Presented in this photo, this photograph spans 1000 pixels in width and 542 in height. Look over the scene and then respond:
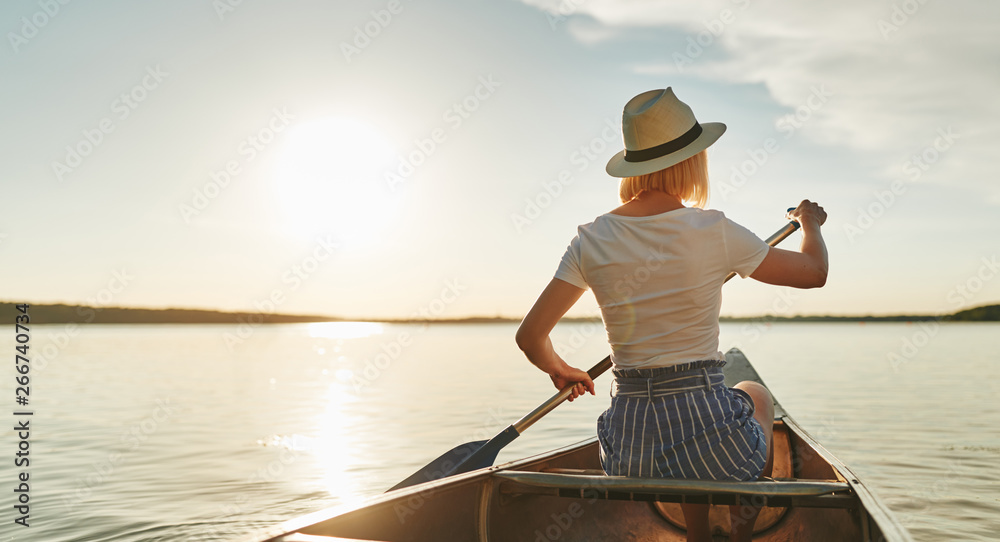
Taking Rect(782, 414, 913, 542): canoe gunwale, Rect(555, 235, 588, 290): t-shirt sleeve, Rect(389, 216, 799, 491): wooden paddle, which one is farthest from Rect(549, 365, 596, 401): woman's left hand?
Rect(782, 414, 913, 542): canoe gunwale

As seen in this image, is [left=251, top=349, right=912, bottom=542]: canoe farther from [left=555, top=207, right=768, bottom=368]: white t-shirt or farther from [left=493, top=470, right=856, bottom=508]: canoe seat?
[left=555, top=207, right=768, bottom=368]: white t-shirt

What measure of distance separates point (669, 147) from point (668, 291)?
Result: 1.65 ft

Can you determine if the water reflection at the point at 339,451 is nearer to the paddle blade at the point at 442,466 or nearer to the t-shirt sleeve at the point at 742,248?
the paddle blade at the point at 442,466

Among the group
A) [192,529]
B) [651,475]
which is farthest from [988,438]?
[192,529]

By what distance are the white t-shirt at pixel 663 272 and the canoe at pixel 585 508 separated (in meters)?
0.44

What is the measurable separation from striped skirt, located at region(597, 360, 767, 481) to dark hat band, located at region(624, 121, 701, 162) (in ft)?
2.27

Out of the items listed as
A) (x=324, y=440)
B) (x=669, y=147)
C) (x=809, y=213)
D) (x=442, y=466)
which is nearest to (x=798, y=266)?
(x=809, y=213)

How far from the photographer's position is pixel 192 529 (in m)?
5.02

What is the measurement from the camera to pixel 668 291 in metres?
2.02

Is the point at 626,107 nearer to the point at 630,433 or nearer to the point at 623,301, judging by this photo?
the point at 623,301

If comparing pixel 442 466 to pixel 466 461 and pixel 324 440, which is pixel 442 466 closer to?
pixel 466 461

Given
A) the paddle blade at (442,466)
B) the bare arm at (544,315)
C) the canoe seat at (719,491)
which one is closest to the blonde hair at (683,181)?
the bare arm at (544,315)

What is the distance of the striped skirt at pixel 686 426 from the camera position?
2.08 metres

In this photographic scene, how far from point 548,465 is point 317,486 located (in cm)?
390
